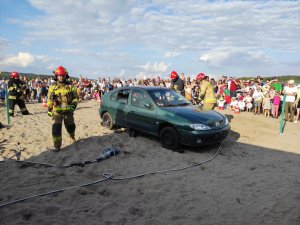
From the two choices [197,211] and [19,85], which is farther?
[19,85]

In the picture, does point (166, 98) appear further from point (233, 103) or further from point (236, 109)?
point (233, 103)

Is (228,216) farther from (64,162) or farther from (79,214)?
(64,162)

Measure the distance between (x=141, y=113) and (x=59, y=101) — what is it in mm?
2412

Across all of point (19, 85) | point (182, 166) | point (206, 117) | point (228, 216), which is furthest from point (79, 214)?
point (19, 85)

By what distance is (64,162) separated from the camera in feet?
21.9

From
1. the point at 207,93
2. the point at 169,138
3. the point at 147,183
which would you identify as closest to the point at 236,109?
the point at 207,93

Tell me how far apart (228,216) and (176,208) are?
2.67 ft

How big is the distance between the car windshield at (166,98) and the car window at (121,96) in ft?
3.21

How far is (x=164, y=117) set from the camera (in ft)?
25.5

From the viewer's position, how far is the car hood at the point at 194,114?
7.50m

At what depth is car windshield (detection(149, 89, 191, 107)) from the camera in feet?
27.5

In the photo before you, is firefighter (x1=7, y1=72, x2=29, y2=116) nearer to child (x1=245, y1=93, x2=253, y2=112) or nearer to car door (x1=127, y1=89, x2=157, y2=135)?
car door (x1=127, y1=89, x2=157, y2=135)

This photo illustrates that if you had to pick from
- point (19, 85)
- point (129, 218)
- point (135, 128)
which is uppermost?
Result: point (19, 85)

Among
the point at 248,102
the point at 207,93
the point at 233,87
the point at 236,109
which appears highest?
the point at 233,87
